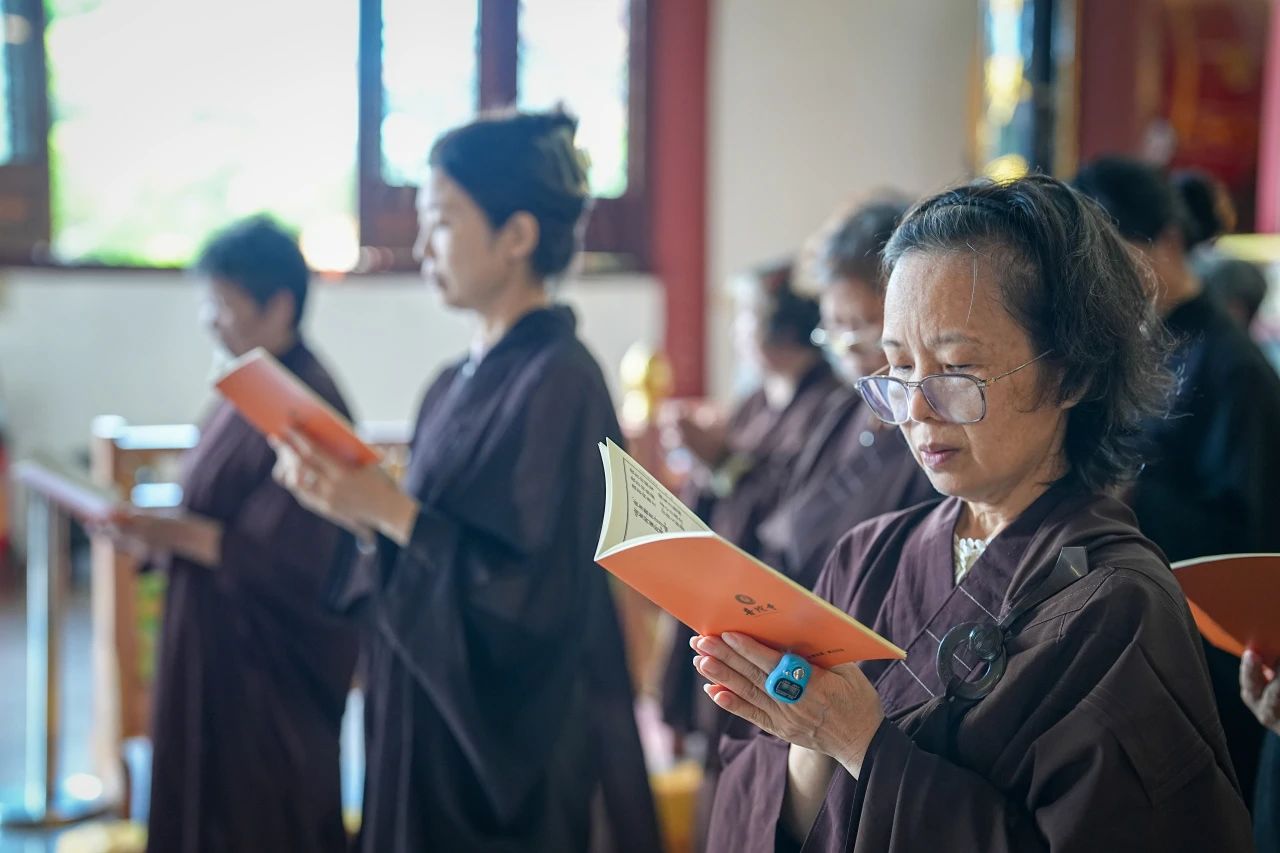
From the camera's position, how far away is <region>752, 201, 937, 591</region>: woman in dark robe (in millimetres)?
2107

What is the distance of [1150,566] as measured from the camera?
1134 millimetres

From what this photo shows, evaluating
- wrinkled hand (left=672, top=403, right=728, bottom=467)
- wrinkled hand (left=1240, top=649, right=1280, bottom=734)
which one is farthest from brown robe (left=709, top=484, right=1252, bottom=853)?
wrinkled hand (left=672, top=403, right=728, bottom=467)

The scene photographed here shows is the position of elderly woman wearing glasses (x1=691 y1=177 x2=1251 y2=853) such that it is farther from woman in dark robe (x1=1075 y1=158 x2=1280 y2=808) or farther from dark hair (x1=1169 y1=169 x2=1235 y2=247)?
dark hair (x1=1169 y1=169 x2=1235 y2=247)

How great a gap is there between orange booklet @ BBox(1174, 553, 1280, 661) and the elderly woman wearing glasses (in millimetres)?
185

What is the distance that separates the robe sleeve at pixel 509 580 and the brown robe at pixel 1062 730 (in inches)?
29.9

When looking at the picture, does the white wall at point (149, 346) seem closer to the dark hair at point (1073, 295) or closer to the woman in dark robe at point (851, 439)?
the woman in dark robe at point (851, 439)

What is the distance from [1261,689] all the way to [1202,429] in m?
0.69

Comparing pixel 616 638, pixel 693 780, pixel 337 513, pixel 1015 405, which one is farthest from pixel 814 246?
pixel 693 780

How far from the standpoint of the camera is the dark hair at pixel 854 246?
214 centimetres

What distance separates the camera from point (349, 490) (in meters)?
1.92

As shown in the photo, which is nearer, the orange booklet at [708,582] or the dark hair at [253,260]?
the orange booklet at [708,582]

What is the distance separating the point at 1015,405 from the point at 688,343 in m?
5.29

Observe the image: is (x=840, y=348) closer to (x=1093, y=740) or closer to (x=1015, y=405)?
(x=1015, y=405)

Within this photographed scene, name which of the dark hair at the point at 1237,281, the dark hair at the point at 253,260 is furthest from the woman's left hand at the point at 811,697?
the dark hair at the point at 1237,281
